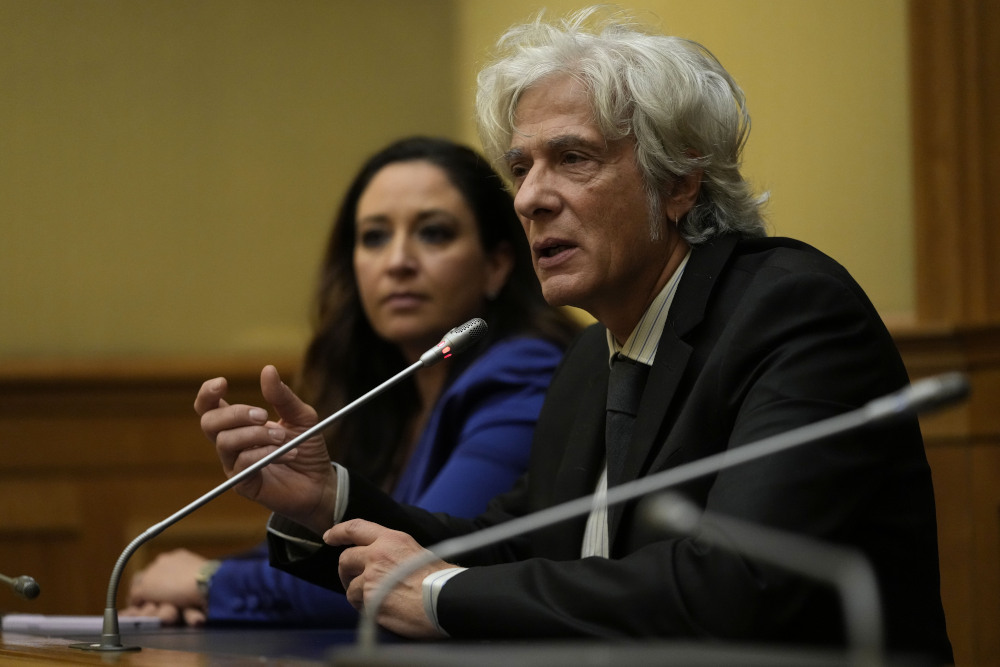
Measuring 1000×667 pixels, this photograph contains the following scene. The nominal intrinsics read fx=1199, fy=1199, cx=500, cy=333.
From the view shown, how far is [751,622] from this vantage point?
132 cm

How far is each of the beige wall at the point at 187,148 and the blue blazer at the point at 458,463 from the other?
1.45 m

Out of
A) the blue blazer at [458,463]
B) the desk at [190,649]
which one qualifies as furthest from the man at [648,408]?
the blue blazer at [458,463]

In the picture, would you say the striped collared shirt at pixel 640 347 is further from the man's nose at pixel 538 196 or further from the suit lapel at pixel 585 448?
the man's nose at pixel 538 196

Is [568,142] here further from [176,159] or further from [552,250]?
[176,159]

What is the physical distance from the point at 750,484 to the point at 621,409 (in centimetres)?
46

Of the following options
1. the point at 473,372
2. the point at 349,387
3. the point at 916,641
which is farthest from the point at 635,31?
the point at 349,387

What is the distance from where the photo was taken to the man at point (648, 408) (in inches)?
54.2

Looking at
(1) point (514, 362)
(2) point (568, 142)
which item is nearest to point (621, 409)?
(2) point (568, 142)

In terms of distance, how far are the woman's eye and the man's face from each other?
0.99 m

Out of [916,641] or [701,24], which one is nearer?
[916,641]

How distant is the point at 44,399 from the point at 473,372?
181 cm

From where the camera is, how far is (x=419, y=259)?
276 cm

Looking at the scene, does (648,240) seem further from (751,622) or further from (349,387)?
(349,387)

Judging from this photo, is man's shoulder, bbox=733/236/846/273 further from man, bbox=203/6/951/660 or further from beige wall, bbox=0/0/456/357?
beige wall, bbox=0/0/456/357
